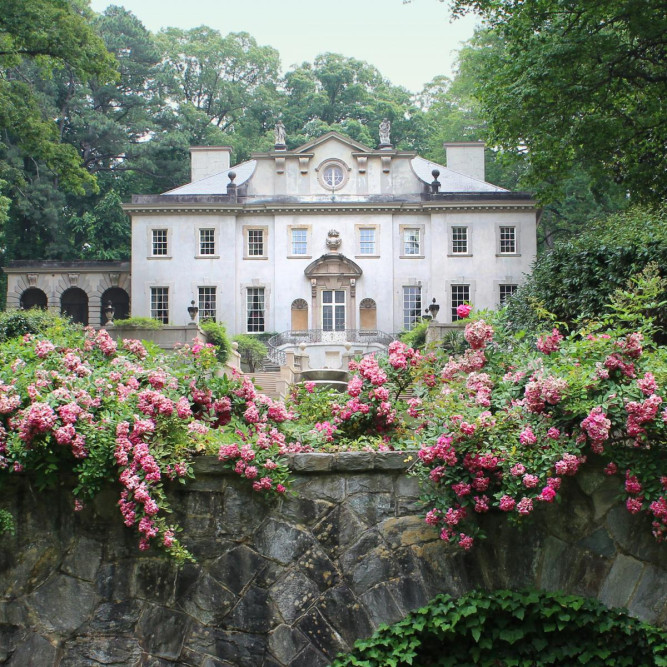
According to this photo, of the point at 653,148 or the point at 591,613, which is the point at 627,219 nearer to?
the point at 653,148

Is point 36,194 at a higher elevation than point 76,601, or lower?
higher

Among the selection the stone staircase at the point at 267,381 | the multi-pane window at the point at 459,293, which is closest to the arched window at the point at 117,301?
the multi-pane window at the point at 459,293

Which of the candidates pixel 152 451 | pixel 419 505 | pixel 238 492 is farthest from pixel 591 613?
pixel 152 451

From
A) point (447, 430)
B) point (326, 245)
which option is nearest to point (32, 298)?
point (326, 245)

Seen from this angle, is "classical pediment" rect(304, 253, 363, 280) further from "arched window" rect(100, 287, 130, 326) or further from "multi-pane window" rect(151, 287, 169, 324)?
"arched window" rect(100, 287, 130, 326)

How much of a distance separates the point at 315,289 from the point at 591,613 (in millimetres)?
34281

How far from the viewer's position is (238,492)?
5508mm

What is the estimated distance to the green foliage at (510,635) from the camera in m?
5.05

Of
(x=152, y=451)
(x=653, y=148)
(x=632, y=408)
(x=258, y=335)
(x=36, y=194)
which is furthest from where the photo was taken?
(x=36, y=194)

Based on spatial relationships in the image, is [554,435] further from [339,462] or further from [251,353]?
[251,353]

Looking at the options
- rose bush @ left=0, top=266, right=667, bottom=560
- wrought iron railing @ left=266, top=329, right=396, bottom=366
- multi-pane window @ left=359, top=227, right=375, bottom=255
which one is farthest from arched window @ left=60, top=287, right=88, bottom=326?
rose bush @ left=0, top=266, right=667, bottom=560

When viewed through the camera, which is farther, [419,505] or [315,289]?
[315,289]

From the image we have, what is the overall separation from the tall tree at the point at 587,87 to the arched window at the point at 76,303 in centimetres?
2803

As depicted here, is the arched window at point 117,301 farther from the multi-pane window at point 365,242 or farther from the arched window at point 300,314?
the multi-pane window at point 365,242
